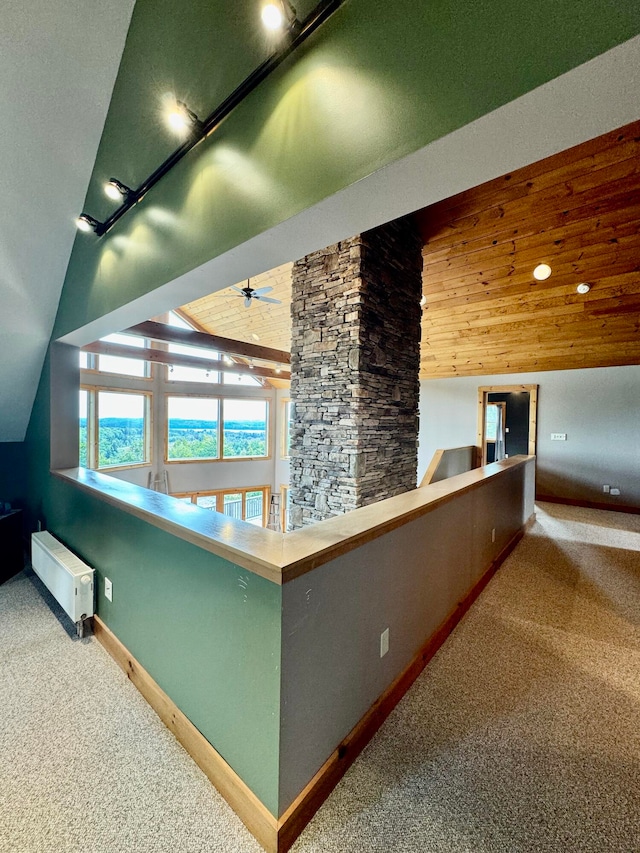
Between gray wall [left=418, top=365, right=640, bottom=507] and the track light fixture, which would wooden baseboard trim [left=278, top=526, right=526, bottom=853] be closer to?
the track light fixture

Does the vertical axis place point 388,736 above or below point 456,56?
below

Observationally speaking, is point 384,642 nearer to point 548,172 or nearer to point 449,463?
point 449,463

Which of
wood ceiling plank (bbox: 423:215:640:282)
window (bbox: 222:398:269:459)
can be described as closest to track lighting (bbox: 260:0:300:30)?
wood ceiling plank (bbox: 423:215:640:282)

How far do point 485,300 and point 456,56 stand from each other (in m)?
4.65

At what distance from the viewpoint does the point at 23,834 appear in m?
1.26

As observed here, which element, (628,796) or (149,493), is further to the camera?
(149,493)

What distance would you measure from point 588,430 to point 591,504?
123 cm

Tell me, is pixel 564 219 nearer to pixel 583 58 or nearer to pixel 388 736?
pixel 583 58

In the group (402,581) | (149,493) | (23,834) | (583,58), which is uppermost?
(583,58)

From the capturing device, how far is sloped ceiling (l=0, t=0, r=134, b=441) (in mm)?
1812

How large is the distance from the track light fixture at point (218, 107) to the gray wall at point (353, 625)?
176 centimetres

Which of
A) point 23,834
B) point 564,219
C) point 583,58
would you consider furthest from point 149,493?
point 564,219

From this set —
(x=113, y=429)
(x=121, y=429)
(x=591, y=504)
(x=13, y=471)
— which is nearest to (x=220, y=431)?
(x=121, y=429)

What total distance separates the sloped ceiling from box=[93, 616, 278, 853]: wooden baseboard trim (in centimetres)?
259
